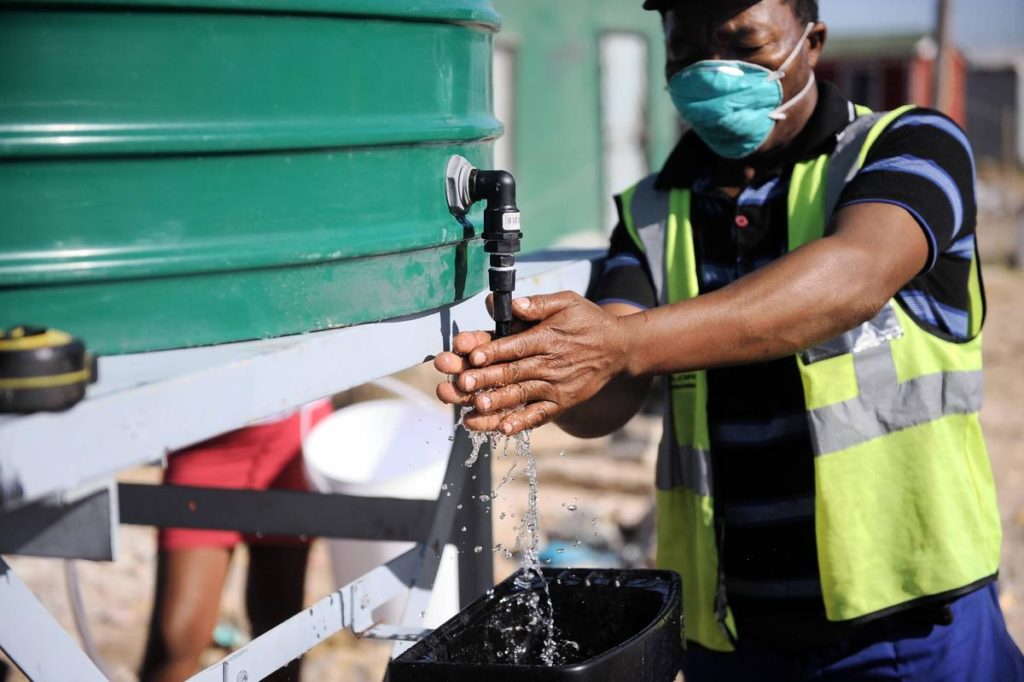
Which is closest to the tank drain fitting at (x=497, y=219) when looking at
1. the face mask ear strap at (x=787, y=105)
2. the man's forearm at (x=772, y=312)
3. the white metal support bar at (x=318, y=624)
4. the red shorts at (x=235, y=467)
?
the man's forearm at (x=772, y=312)

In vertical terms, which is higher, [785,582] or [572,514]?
[785,582]

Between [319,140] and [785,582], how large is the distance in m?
1.26

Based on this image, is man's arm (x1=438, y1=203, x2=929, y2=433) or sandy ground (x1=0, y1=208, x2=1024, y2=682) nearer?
man's arm (x1=438, y1=203, x2=929, y2=433)

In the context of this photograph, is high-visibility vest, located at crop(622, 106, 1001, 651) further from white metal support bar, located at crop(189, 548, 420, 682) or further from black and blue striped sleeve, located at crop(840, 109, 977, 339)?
white metal support bar, located at crop(189, 548, 420, 682)

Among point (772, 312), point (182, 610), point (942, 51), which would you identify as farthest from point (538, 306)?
point (942, 51)

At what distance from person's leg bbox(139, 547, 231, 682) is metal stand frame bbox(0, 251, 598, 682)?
1.41 meters

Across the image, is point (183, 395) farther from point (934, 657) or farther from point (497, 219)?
point (934, 657)

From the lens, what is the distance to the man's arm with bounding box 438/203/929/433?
4.98 feet

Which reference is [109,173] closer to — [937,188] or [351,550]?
[937,188]

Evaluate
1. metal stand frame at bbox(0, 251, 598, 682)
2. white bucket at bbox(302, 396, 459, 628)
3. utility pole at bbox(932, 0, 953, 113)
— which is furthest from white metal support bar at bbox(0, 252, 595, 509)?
utility pole at bbox(932, 0, 953, 113)

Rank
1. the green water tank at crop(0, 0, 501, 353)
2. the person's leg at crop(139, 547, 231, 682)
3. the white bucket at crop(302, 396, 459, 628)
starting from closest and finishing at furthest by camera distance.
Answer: the green water tank at crop(0, 0, 501, 353)
the person's leg at crop(139, 547, 231, 682)
the white bucket at crop(302, 396, 459, 628)

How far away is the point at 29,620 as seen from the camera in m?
1.32

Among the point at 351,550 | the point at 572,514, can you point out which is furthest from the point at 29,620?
the point at 572,514

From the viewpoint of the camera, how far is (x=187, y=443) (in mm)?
1187
